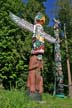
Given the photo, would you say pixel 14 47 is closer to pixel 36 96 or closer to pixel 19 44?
pixel 19 44

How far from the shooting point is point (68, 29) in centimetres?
3712

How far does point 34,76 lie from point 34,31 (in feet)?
7.65

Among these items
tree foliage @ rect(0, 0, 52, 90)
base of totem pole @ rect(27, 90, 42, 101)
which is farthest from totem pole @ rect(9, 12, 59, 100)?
tree foliage @ rect(0, 0, 52, 90)

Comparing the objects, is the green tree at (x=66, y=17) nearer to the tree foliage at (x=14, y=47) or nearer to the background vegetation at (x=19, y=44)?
the background vegetation at (x=19, y=44)

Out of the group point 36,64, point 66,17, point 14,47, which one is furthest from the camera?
point 14,47

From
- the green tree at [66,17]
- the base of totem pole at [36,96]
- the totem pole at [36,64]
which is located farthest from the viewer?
the green tree at [66,17]

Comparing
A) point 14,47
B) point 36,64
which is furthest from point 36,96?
point 14,47

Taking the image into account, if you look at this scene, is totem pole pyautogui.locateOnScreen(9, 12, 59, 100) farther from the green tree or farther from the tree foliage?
the tree foliage

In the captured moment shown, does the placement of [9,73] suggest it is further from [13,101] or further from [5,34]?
[13,101]

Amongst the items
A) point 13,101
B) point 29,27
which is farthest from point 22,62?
point 13,101

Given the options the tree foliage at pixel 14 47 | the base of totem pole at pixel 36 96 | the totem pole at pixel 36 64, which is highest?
the tree foliage at pixel 14 47

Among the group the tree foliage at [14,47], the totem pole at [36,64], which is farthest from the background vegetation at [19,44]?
the totem pole at [36,64]

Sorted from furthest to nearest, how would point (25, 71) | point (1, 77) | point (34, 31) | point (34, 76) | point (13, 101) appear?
point (25, 71) → point (1, 77) → point (34, 31) → point (34, 76) → point (13, 101)

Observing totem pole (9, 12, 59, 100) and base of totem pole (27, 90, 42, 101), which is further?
totem pole (9, 12, 59, 100)
